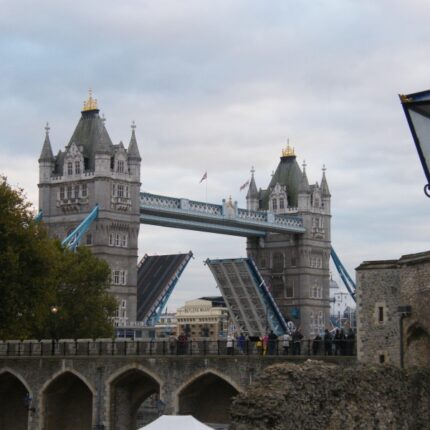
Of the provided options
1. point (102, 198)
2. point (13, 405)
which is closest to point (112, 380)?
point (13, 405)

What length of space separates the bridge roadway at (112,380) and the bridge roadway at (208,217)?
47634mm

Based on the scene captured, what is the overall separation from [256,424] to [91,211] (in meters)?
76.9

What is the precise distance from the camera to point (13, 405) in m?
45.7

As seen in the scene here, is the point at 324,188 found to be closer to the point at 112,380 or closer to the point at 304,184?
the point at 304,184

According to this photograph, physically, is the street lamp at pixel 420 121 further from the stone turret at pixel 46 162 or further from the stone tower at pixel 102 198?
the stone turret at pixel 46 162

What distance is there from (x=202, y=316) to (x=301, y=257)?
4812cm

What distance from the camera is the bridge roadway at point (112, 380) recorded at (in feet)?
124

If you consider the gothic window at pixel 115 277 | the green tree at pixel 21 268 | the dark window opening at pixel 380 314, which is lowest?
the dark window opening at pixel 380 314

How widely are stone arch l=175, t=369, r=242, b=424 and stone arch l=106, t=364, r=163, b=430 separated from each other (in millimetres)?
1075

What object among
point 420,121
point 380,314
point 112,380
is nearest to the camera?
point 420,121

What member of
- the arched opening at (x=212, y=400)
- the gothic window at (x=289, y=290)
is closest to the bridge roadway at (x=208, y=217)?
the gothic window at (x=289, y=290)

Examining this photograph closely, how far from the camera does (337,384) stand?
52.4 ft

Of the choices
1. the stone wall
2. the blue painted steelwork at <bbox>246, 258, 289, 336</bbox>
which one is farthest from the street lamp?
the blue painted steelwork at <bbox>246, 258, 289, 336</bbox>

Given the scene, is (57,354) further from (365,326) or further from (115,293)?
(115,293)
